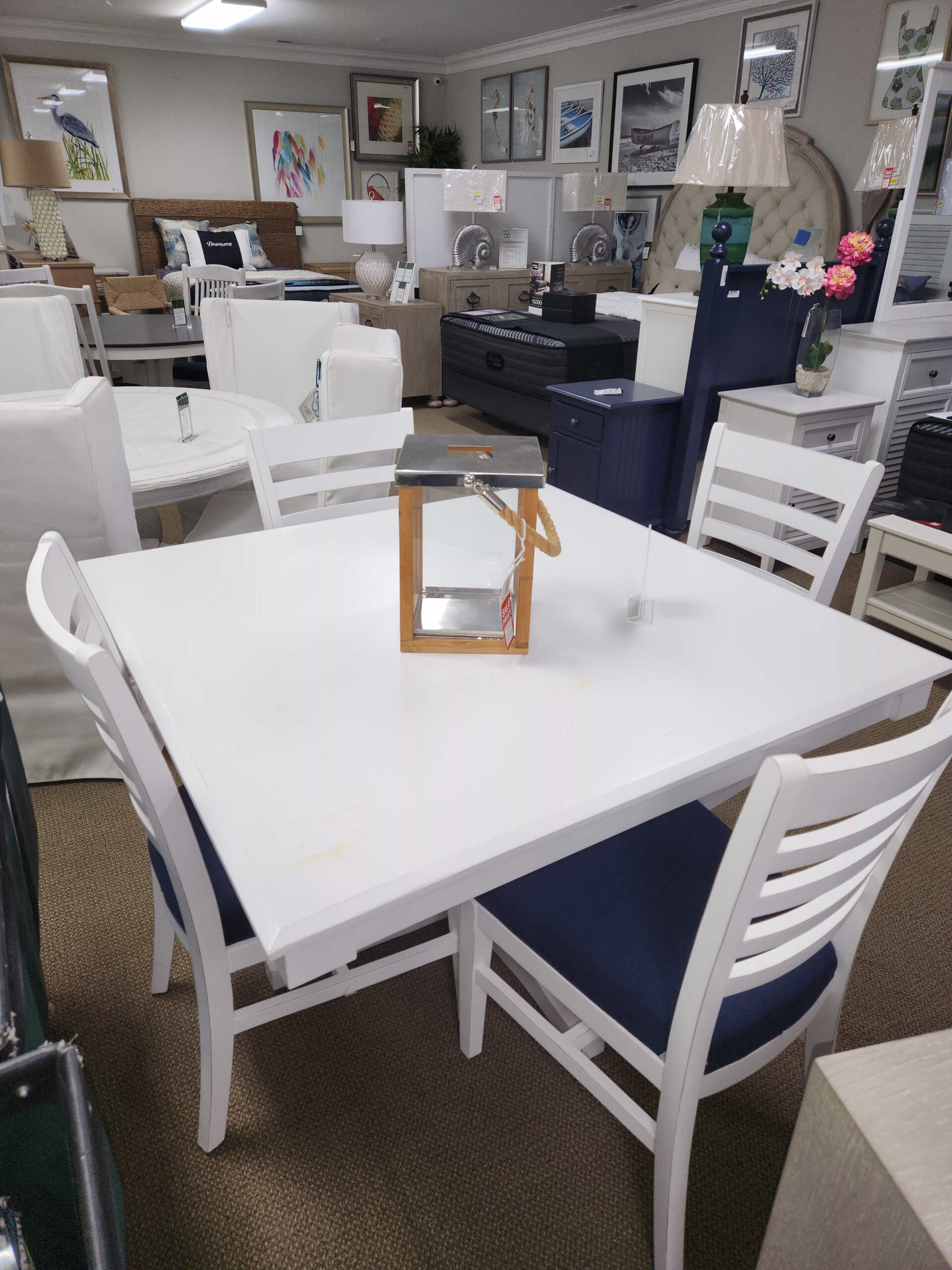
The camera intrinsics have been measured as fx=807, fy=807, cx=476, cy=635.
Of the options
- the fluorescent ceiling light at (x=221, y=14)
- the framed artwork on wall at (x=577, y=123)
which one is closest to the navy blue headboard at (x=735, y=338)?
the framed artwork on wall at (x=577, y=123)

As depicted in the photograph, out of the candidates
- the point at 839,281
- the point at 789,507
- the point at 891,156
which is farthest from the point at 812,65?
the point at 789,507

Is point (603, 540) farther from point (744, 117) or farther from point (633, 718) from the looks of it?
point (744, 117)

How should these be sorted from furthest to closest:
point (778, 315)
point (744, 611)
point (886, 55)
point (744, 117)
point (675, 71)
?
1. point (675, 71)
2. point (886, 55)
3. point (778, 315)
4. point (744, 117)
5. point (744, 611)

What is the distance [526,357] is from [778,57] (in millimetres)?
2600

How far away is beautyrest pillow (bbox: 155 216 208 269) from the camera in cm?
702

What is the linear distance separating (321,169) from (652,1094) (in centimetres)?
835

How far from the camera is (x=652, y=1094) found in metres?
1.30

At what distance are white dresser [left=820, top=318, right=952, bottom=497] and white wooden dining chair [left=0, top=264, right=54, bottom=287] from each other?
391 cm

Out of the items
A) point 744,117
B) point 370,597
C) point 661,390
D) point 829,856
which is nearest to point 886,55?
point 744,117

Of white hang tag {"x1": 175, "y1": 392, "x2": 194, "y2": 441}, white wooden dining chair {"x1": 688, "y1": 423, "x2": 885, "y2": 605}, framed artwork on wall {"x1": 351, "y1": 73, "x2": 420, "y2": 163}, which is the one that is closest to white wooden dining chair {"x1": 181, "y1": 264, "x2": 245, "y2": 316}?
white hang tag {"x1": 175, "y1": 392, "x2": 194, "y2": 441}

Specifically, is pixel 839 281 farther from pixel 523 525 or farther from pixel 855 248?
pixel 523 525

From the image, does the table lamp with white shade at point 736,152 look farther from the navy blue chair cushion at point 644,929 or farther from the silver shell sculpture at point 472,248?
the navy blue chair cushion at point 644,929

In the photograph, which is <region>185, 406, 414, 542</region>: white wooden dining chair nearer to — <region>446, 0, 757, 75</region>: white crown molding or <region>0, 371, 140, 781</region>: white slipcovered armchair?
<region>0, 371, 140, 781</region>: white slipcovered armchair

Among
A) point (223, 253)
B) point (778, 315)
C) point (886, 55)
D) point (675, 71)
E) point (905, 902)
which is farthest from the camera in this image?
point (223, 253)
